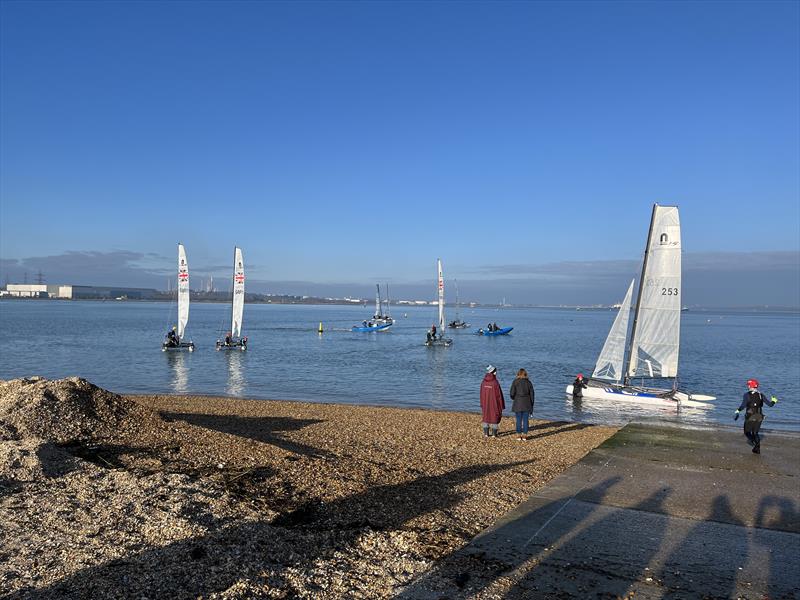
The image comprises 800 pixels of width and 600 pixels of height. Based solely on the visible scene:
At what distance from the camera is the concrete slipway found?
5180 mm

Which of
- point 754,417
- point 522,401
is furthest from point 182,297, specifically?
point 754,417

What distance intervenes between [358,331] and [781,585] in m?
82.4

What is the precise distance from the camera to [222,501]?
661cm

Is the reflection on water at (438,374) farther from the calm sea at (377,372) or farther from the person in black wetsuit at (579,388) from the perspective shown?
the person in black wetsuit at (579,388)

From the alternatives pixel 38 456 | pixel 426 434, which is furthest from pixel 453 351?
pixel 38 456

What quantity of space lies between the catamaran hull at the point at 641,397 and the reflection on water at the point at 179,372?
17.1m

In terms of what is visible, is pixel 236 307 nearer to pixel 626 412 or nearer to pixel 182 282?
pixel 182 282

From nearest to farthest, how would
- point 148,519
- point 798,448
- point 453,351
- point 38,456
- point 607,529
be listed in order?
point 148,519
point 607,529
point 38,456
point 798,448
point 453,351

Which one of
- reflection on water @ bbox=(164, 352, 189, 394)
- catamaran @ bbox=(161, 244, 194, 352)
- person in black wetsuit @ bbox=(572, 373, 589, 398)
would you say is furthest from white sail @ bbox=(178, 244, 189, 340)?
person in black wetsuit @ bbox=(572, 373, 589, 398)

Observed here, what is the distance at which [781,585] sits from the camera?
5.41m

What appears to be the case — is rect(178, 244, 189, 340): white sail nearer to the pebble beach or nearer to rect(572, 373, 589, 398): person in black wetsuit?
rect(572, 373, 589, 398): person in black wetsuit

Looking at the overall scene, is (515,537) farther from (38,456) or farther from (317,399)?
(317,399)

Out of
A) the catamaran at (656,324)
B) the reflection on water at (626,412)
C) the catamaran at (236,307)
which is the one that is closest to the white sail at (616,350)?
the catamaran at (656,324)

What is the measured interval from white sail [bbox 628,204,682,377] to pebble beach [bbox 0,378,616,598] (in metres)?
11.6
